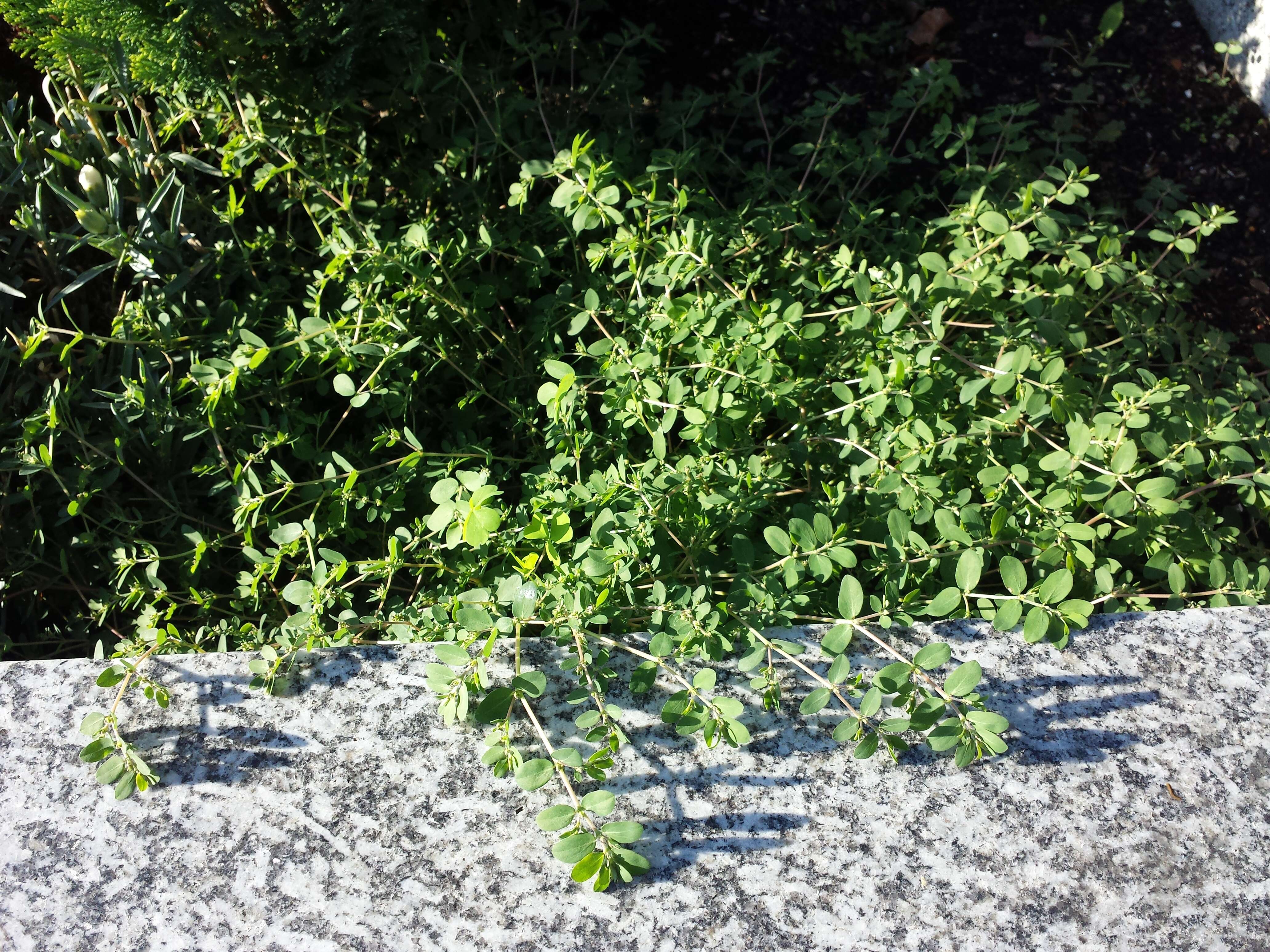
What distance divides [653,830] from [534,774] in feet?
0.66

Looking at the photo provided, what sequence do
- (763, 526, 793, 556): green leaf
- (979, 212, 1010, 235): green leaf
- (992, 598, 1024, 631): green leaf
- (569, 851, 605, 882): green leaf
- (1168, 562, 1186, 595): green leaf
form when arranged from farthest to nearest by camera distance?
(979, 212, 1010, 235): green leaf
(1168, 562, 1186, 595): green leaf
(763, 526, 793, 556): green leaf
(992, 598, 1024, 631): green leaf
(569, 851, 605, 882): green leaf

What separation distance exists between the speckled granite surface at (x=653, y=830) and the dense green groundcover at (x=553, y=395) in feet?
0.24

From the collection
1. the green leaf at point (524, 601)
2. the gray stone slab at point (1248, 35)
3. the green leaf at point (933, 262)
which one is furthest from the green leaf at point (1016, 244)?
the gray stone slab at point (1248, 35)

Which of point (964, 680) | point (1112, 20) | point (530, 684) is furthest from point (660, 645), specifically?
point (1112, 20)

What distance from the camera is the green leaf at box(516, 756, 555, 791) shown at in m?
1.23

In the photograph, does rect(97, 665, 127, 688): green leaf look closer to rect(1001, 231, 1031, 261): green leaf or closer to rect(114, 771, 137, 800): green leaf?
rect(114, 771, 137, 800): green leaf

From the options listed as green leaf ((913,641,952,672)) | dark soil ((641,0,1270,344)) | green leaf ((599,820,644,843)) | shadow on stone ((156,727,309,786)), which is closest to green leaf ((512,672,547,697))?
green leaf ((599,820,644,843))

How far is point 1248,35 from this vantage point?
124 inches

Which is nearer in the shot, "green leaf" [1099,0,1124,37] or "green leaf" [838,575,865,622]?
"green leaf" [838,575,865,622]

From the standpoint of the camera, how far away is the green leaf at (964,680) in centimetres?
129

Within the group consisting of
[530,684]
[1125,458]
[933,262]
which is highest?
[933,262]

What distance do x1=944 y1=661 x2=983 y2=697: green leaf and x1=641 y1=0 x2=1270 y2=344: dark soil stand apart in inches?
93.4

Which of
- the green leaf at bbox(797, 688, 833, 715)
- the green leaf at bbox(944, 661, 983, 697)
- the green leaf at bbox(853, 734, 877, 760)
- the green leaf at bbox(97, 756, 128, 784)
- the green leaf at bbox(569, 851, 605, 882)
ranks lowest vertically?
the green leaf at bbox(97, 756, 128, 784)

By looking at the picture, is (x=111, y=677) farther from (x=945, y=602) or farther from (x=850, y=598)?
(x=945, y=602)
